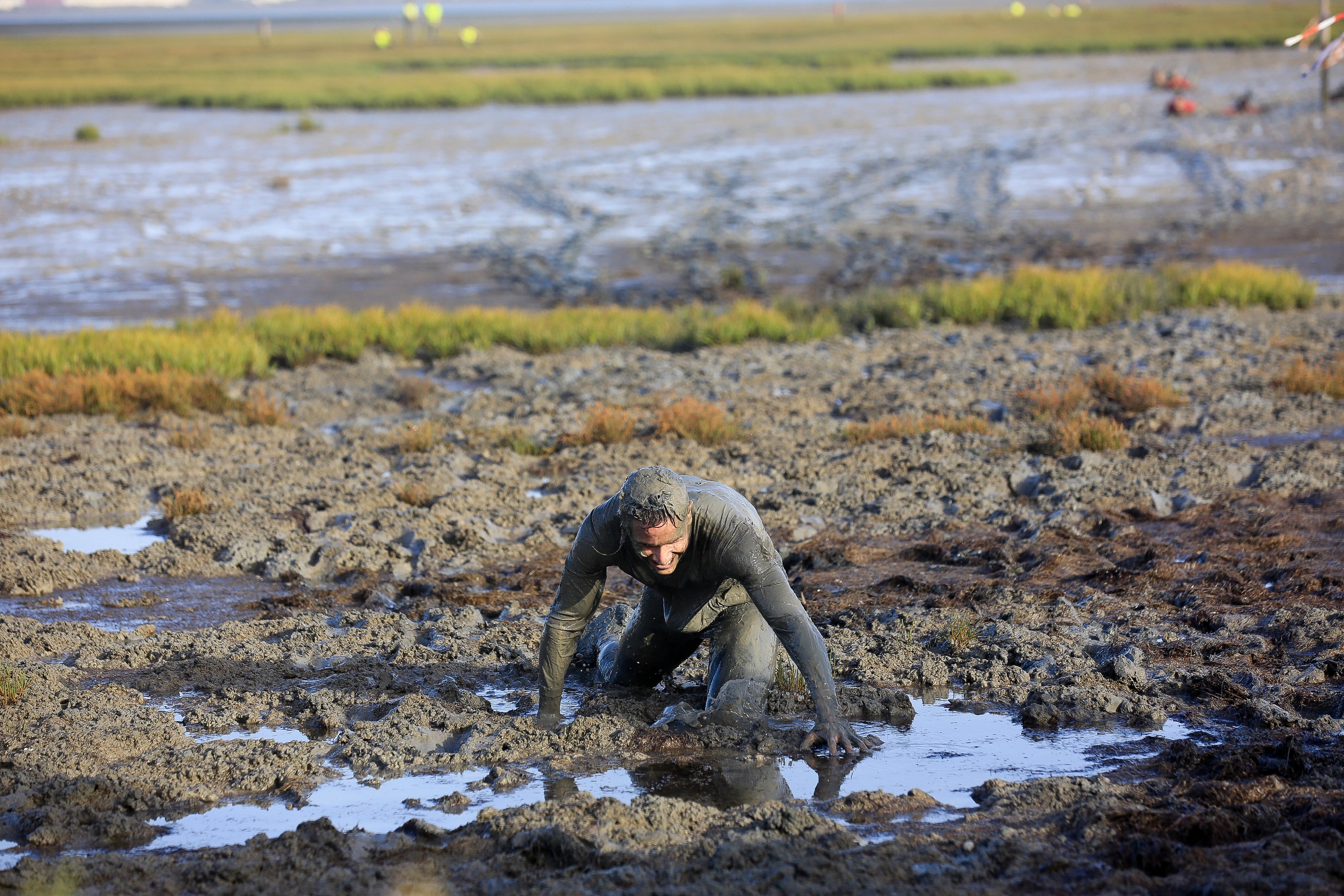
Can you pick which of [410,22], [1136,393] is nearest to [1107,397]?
[1136,393]

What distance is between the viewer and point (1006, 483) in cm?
902

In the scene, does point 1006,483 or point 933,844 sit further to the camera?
point 1006,483

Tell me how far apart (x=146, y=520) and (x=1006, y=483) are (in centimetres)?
583

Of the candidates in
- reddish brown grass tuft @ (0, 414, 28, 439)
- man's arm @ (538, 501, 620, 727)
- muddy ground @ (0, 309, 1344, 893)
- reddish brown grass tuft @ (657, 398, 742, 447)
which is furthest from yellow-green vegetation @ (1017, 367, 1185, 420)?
reddish brown grass tuft @ (0, 414, 28, 439)

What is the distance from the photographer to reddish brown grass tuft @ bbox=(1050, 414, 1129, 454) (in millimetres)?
9492

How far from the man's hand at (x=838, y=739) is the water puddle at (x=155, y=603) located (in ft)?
11.4

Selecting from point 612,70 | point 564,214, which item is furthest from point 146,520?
point 612,70

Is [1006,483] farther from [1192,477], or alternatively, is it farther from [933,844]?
[933,844]

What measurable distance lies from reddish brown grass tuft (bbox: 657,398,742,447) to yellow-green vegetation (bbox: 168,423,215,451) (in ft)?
11.7

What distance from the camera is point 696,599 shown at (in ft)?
18.7

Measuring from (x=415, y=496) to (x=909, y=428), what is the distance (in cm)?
372

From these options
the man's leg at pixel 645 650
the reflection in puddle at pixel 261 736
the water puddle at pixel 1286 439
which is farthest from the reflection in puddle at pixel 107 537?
the water puddle at pixel 1286 439

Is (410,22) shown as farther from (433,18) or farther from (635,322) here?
(635,322)

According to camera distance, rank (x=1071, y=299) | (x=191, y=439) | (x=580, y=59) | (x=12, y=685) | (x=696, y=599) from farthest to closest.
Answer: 1. (x=580, y=59)
2. (x=1071, y=299)
3. (x=191, y=439)
4. (x=12, y=685)
5. (x=696, y=599)
